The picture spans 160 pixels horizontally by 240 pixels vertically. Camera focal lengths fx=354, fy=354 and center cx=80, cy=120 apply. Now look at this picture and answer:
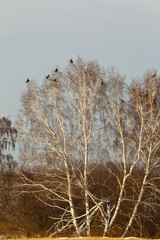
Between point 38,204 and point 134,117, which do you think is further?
point 38,204

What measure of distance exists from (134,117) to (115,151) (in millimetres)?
1753

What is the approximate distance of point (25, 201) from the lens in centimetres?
2044

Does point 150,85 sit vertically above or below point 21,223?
above

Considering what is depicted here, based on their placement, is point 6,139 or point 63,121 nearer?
point 63,121

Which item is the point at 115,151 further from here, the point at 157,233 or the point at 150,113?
the point at 157,233

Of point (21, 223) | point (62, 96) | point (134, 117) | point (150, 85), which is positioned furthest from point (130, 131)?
point (21, 223)

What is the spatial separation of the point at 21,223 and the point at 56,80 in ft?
32.0

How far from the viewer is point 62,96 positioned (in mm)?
14750

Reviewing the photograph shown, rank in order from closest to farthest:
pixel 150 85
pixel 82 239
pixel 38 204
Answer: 1. pixel 82 239
2. pixel 150 85
3. pixel 38 204

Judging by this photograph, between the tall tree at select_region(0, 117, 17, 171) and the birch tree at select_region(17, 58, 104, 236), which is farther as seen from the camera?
the tall tree at select_region(0, 117, 17, 171)

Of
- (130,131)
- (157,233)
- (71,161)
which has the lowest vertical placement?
(157,233)

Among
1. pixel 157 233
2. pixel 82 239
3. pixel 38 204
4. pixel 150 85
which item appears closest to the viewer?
pixel 82 239

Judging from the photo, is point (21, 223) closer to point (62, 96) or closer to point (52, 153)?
point (52, 153)

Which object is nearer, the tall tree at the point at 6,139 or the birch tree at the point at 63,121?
the birch tree at the point at 63,121
